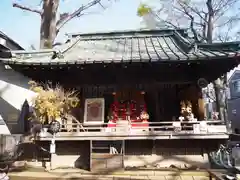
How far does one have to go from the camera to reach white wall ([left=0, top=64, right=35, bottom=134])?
1398 centimetres

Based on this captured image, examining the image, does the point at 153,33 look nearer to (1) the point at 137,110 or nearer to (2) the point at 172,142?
(1) the point at 137,110

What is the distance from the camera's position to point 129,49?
9.95 meters

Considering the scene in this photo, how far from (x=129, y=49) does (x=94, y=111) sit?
316 cm

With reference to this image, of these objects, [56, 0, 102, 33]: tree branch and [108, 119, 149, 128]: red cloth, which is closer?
[108, 119, 149, 128]: red cloth

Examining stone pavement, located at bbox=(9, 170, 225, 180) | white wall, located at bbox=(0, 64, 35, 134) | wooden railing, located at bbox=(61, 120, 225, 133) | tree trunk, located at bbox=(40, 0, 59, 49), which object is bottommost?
stone pavement, located at bbox=(9, 170, 225, 180)

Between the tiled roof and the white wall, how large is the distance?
17.5ft

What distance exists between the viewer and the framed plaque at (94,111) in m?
9.00

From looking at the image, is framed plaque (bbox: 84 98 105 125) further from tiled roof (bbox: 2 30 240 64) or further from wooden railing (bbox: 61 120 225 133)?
tiled roof (bbox: 2 30 240 64)

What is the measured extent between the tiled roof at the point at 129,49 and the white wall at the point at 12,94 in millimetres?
5347

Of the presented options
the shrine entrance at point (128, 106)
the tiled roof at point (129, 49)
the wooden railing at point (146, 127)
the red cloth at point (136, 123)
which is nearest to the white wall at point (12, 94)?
the tiled roof at point (129, 49)

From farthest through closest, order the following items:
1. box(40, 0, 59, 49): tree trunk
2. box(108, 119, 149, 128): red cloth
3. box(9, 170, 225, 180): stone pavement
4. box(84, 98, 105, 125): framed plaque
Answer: box(40, 0, 59, 49): tree trunk < box(84, 98, 105, 125): framed plaque < box(108, 119, 149, 128): red cloth < box(9, 170, 225, 180): stone pavement

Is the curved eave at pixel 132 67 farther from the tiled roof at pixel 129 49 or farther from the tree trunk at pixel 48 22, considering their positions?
the tree trunk at pixel 48 22

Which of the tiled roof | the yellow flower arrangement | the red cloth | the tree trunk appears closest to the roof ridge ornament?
the tiled roof

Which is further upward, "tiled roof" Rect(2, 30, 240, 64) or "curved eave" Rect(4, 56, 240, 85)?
"tiled roof" Rect(2, 30, 240, 64)
